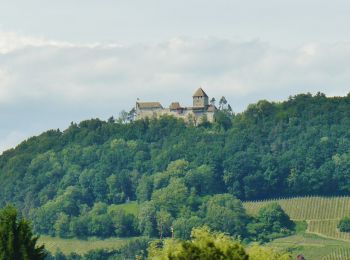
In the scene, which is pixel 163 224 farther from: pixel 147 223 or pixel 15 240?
pixel 15 240

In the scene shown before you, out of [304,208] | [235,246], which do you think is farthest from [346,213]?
[235,246]

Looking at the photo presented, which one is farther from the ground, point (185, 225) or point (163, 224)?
point (163, 224)

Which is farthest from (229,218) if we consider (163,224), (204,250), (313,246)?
(204,250)

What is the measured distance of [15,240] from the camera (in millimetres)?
70500

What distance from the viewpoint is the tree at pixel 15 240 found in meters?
70.2

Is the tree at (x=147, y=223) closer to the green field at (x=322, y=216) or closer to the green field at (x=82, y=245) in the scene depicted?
the green field at (x=82, y=245)

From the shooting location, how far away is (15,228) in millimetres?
70875

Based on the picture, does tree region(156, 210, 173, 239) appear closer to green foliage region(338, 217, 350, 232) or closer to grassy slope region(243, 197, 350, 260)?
grassy slope region(243, 197, 350, 260)

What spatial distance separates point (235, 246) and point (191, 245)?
2.21 meters

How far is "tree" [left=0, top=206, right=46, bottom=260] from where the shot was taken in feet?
230

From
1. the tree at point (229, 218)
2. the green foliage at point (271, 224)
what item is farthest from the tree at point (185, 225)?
the green foliage at point (271, 224)

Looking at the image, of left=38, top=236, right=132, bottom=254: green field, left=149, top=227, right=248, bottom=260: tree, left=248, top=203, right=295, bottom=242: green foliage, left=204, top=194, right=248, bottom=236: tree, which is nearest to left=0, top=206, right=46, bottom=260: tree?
left=149, top=227, right=248, bottom=260: tree

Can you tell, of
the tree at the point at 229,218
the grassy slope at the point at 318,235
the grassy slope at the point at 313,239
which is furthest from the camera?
the tree at the point at 229,218

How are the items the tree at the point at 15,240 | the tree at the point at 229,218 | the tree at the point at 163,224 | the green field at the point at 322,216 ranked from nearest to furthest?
the tree at the point at 15,240, the green field at the point at 322,216, the tree at the point at 229,218, the tree at the point at 163,224
